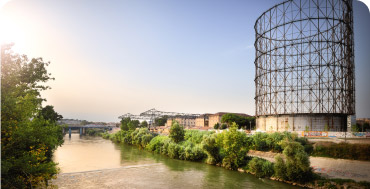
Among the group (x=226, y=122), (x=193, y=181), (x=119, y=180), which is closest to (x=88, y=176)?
(x=119, y=180)

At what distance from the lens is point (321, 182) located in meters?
19.2

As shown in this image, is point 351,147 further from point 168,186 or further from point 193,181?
point 168,186

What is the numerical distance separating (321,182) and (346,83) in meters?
30.9

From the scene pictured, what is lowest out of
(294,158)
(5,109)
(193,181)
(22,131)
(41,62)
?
(193,181)

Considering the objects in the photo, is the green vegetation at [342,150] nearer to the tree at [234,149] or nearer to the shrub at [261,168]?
the shrub at [261,168]

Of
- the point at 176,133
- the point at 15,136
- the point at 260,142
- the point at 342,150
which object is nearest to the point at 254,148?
the point at 260,142

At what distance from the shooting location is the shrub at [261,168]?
915 inches

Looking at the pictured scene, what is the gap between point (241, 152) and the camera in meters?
28.4

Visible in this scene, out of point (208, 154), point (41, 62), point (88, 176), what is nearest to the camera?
point (41, 62)

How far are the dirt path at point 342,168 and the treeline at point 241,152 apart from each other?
211 cm

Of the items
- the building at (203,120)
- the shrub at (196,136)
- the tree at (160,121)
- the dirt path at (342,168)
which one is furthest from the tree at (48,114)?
the tree at (160,121)

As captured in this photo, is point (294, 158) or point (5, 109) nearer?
point (5, 109)

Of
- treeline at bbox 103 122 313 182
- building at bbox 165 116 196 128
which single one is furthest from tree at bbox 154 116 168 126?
treeline at bbox 103 122 313 182

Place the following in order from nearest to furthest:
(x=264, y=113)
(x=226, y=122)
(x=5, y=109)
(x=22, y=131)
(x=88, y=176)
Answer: (x=5, y=109) → (x=22, y=131) → (x=88, y=176) → (x=264, y=113) → (x=226, y=122)
